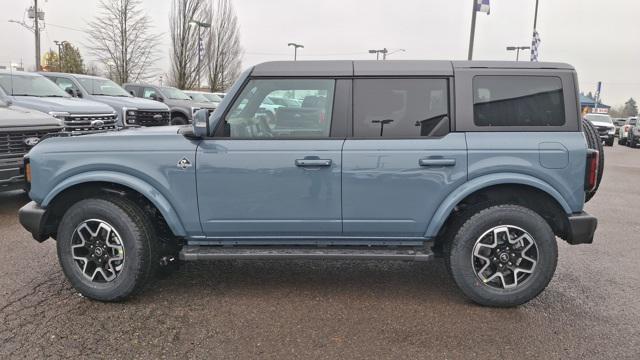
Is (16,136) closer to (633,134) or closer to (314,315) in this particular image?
(314,315)

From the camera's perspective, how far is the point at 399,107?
372 cm

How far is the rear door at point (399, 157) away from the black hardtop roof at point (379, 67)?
0.22 feet

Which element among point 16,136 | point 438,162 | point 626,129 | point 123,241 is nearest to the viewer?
point 438,162

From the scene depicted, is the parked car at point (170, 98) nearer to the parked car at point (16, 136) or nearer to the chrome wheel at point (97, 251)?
the parked car at point (16, 136)

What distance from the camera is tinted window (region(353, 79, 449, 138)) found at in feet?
12.1

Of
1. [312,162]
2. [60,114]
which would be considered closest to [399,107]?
[312,162]

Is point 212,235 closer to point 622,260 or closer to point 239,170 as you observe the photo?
point 239,170

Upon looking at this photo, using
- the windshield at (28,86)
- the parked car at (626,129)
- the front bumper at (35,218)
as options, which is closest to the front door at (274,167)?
the front bumper at (35,218)

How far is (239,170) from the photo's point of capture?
3.64 m

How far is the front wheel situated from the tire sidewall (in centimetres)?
239

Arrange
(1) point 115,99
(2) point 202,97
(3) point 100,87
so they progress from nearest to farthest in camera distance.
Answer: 1. (1) point 115,99
2. (3) point 100,87
3. (2) point 202,97

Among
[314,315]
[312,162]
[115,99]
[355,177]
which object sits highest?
[115,99]

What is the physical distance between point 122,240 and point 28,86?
7.67 metres

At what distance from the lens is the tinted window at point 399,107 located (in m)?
3.70
